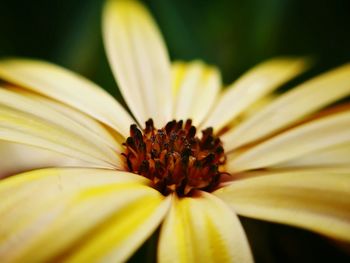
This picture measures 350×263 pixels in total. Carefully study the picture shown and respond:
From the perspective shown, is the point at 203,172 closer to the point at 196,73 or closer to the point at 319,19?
the point at 196,73

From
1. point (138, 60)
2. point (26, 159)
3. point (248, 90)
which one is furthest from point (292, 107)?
point (26, 159)

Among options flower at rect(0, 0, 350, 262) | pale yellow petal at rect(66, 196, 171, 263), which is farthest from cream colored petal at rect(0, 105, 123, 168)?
pale yellow petal at rect(66, 196, 171, 263)

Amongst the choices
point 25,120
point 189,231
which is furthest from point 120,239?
point 25,120

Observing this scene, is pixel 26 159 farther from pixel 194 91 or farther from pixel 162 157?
pixel 194 91

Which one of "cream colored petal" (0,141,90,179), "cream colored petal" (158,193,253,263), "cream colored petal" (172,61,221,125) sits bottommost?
"cream colored petal" (158,193,253,263)

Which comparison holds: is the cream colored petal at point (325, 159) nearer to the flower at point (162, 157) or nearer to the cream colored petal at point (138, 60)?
the flower at point (162, 157)

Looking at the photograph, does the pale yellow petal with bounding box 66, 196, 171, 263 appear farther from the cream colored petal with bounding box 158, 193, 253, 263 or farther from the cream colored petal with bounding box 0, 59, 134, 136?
the cream colored petal with bounding box 0, 59, 134, 136
